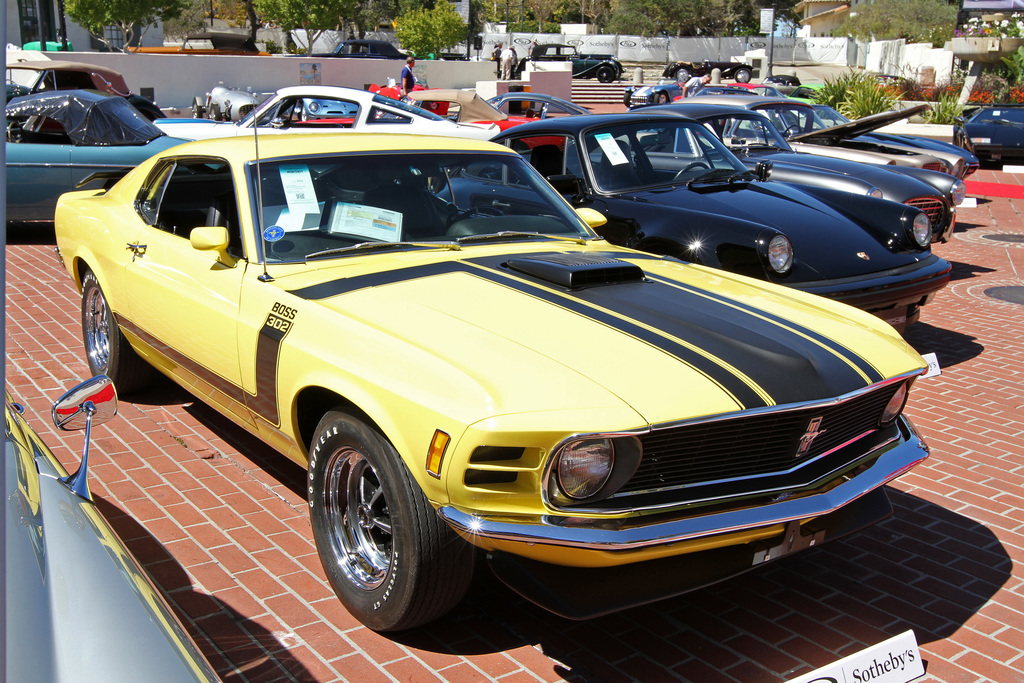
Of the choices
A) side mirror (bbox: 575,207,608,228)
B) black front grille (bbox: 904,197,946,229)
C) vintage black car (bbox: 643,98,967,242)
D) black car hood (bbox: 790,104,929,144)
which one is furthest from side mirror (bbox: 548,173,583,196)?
black car hood (bbox: 790,104,929,144)

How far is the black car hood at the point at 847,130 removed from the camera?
10445 millimetres

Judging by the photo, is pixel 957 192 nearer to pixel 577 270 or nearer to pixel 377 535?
pixel 577 270

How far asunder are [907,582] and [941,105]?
21.4 metres

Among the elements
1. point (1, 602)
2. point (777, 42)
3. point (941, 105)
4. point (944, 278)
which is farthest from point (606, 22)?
point (1, 602)

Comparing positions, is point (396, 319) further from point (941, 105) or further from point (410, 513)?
point (941, 105)

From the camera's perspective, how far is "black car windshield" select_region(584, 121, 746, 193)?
6.68 m

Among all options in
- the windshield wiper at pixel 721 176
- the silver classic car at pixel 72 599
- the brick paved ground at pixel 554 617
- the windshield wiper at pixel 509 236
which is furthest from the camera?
the windshield wiper at pixel 721 176

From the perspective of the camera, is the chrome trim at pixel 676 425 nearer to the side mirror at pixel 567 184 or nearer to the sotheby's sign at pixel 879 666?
the sotheby's sign at pixel 879 666

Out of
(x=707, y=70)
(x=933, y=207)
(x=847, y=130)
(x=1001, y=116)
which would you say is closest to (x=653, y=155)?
(x=933, y=207)

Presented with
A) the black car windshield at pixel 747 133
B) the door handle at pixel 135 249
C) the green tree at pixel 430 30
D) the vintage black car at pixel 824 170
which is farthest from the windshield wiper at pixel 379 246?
the green tree at pixel 430 30

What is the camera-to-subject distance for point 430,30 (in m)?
43.1

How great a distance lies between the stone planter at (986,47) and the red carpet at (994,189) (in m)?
14.4

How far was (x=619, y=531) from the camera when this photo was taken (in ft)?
8.55

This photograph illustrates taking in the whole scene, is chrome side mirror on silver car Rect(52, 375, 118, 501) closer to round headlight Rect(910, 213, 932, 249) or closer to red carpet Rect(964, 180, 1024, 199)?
round headlight Rect(910, 213, 932, 249)
